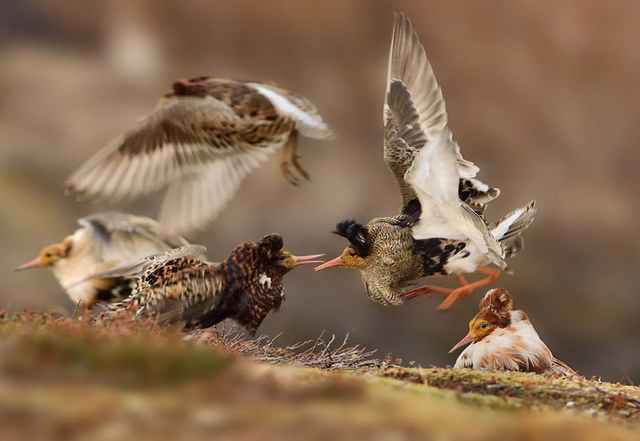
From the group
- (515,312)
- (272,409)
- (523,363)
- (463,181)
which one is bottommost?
(272,409)

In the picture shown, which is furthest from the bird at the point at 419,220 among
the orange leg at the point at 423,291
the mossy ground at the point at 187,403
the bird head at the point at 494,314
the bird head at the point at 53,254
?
the bird head at the point at 53,254

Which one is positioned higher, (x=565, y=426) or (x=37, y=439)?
(x=565, y=426)

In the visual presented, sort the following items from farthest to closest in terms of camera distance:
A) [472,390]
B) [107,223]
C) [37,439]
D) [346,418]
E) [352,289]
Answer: [352,289], [107,223], [472,390], [346,418], [37,439]

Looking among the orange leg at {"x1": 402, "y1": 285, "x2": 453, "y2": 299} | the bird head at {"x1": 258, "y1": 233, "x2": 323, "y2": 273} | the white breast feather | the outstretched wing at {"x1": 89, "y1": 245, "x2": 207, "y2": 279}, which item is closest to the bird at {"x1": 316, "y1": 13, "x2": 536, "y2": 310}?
the orange leg at {"x1": 402, "y1": 285, "x2": 453, "y2": 299}

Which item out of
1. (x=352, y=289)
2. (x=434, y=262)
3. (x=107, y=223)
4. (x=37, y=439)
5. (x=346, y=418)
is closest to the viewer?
(x=37, y=439)

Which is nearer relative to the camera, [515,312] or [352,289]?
[515,312]

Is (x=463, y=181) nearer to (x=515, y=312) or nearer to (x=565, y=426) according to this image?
(x=515, y=312)

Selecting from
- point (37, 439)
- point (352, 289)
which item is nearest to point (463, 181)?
point (37, 439)
